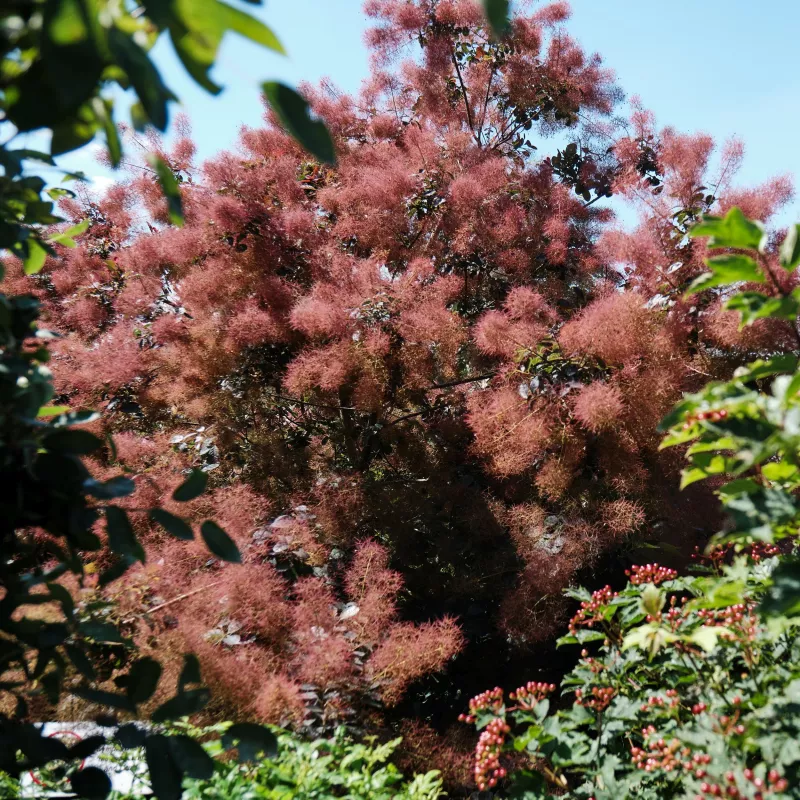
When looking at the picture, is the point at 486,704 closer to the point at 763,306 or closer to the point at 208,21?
the point at 763,306

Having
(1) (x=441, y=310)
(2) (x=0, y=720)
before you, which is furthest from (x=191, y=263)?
(2) (x=0, y=720)

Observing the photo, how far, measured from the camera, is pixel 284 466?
10.0 ft

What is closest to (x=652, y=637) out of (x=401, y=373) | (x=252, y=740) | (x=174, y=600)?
(x=252, y=740)

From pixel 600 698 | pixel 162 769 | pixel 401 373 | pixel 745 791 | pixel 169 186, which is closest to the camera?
pixel 169 186

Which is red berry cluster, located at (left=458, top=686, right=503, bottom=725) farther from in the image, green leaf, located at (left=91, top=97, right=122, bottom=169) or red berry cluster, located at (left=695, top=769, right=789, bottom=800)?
green leaf, located at (left=91, top=97, right=122, bottom=169)

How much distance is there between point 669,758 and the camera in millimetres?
1235

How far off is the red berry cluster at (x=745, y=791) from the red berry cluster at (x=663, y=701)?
0.27m

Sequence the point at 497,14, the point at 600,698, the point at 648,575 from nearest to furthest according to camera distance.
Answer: the point at 497,14, the point at 600,698, the point at 648,575

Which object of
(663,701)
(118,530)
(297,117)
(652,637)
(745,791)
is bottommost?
(745,791)

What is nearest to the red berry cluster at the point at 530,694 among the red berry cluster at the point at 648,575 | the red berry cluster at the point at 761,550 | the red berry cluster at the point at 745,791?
the red berry cluster at the point at 648,575

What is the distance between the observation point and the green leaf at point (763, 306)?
0.96 m

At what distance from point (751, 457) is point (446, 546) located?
2.06 meters

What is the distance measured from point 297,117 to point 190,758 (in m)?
0.77

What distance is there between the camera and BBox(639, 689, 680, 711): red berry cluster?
1397 mm
